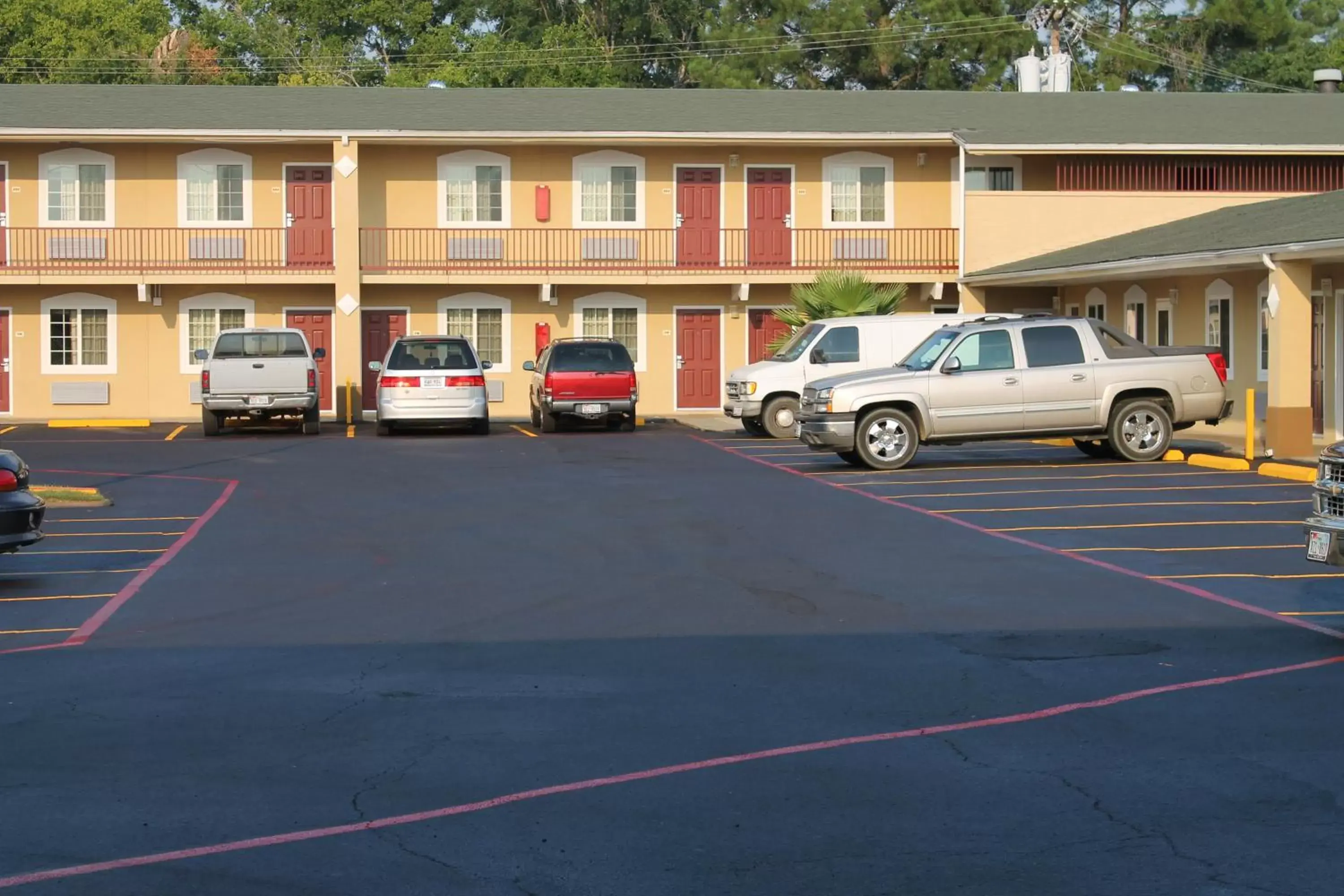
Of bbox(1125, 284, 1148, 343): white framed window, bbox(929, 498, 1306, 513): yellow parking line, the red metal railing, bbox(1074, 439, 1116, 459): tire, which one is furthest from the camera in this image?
the red metal railing

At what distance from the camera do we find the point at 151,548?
1564cm

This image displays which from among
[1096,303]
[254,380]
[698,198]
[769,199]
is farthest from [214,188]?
[1096,303]

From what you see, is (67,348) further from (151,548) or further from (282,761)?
(282,761)

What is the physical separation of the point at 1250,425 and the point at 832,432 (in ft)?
17.9

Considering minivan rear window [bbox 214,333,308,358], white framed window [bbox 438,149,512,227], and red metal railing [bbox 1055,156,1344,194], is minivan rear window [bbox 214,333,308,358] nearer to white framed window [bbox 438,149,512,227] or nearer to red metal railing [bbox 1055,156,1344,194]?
white framed window [bbox 438,149,512,227]

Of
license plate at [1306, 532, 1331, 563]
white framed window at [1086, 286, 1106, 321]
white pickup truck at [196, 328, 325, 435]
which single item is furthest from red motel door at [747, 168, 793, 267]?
license plate at [1306, 532, 1331, 563]

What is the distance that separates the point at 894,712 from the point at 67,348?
103 ft

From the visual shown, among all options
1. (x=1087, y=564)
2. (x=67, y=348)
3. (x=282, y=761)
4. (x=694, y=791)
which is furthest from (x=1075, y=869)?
(x=67, y=348)

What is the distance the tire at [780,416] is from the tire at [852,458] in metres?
5.06

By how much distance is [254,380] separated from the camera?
1172 inches

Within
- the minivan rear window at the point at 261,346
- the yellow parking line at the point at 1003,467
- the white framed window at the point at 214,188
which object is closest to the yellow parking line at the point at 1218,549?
the yellow parking line at the point at 1003,467

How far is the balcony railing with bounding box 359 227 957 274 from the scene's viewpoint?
3656cm

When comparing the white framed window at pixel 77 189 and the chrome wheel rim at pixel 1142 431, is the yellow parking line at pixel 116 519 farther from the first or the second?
the white framed window at pixel 77 189

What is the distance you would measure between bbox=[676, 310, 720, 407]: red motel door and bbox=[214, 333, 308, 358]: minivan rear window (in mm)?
9922
